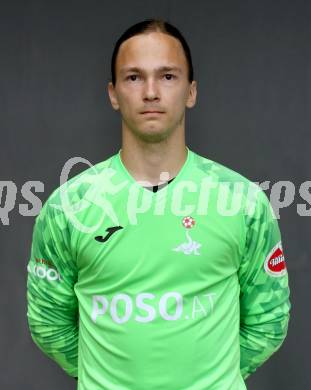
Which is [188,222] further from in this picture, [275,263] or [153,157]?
[275,263]

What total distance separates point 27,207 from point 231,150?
2.46 feet

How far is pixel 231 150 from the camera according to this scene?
238cm

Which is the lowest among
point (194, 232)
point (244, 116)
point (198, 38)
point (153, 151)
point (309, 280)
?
point (309, 280)

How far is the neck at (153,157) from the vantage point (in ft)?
5.34

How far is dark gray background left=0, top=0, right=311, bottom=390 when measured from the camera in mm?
2340

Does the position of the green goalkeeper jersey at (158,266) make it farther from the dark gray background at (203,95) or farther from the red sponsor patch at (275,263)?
the dark gray background at (203,95)

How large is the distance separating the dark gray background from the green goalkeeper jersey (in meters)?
0.68

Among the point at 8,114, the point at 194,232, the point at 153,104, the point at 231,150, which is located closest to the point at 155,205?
the point at 194,232

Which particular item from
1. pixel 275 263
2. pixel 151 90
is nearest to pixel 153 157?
pixel 151 90

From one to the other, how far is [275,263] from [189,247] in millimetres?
286

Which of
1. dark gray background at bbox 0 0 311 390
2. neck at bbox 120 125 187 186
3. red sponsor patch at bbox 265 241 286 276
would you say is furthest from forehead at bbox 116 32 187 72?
dark gray background at bbox 0 0 311 390

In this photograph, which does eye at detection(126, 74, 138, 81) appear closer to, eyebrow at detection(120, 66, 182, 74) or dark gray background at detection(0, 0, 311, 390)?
eyebrow at detection(120, 66, 182, 74)

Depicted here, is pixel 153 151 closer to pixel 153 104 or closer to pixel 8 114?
pixel 153 104

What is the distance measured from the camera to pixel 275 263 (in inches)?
69.4
